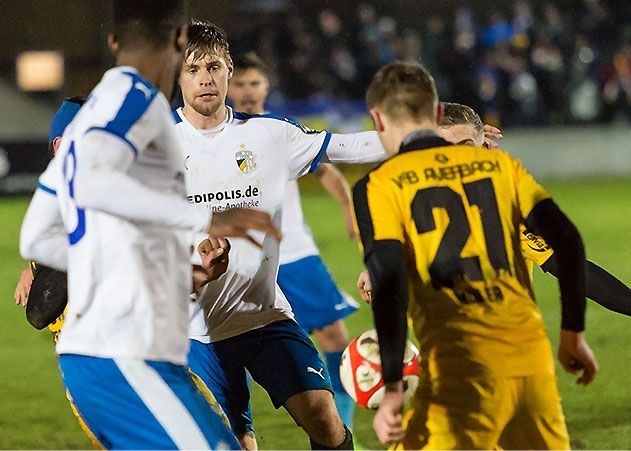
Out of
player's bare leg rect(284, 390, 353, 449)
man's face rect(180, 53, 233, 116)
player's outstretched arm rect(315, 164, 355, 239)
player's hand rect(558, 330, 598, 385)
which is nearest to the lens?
player's hand rect(558, 330, 598, 385)

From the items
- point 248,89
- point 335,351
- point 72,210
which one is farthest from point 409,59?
point 72,210

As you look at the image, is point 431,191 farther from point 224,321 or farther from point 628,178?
point 628,178

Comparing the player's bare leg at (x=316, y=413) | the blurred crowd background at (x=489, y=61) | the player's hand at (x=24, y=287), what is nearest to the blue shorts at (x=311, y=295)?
the player's bare leg at (x=316, y=413)

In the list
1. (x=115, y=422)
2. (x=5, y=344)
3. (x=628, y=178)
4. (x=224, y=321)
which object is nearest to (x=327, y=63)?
(x=628, y=178)

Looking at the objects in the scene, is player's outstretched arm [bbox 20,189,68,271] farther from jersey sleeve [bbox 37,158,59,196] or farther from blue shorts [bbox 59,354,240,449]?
blue shorts [bbox 59,354,240,449]

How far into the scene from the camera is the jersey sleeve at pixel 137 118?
3.60m

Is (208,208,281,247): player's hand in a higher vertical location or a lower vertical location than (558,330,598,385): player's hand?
higher

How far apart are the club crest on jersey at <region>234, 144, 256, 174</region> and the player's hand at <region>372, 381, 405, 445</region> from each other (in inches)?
73.6

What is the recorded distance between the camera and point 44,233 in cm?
400

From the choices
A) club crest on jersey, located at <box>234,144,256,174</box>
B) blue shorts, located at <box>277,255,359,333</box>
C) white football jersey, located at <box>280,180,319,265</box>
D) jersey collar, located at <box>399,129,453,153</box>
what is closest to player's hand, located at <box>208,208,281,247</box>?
jersey collar, located at <box>399,129,453,153</box>

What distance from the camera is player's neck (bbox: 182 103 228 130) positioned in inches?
222

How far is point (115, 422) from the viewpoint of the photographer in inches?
150

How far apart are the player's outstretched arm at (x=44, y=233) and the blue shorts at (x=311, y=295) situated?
11.8 feet

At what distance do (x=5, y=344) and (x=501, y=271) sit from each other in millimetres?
7058
